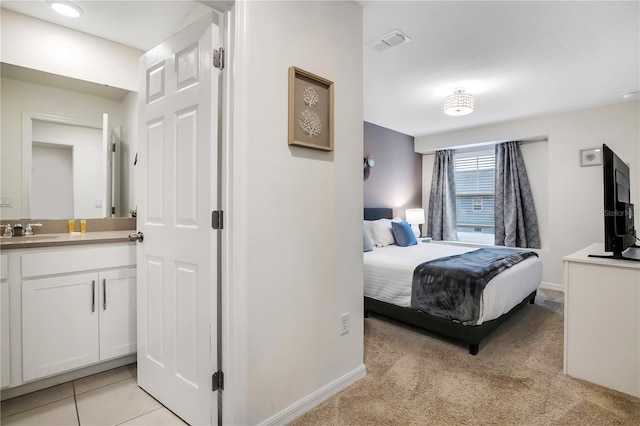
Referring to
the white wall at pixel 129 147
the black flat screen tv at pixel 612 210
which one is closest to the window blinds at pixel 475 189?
the black flat screen tv at pixel 612 210

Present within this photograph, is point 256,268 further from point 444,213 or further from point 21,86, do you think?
point 444,213

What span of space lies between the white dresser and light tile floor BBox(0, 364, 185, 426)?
8.06 ft

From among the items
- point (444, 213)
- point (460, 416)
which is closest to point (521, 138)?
point (444, 213)

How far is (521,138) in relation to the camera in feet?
15.4

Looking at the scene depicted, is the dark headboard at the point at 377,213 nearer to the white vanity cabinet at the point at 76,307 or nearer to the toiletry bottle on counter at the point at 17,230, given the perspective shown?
the white vanity cabinet at the point at 76,307

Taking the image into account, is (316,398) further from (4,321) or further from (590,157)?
(590,157)

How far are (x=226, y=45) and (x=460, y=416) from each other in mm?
2225

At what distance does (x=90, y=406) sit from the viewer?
1774 millimetres

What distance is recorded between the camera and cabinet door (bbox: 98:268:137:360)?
2055 millimetres

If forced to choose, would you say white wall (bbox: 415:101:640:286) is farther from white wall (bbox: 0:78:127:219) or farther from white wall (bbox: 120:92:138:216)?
white wall (bbox: 0:78:127:219)

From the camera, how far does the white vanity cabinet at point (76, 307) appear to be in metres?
1.81

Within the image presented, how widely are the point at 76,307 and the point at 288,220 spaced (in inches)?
58.0

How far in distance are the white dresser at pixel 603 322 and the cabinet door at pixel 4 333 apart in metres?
3.37

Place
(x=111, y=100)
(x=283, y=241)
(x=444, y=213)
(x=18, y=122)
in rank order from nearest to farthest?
(x=283, y=241) < (x=18, y=122) < (x=111, y=100) < (x=444, y=213)
